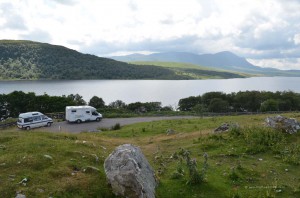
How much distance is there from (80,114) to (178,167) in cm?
3685

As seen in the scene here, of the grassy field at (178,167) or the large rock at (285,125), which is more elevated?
the large rock at (285,125)

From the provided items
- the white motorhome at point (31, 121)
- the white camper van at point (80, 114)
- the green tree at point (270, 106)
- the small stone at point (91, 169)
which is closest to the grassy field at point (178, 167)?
the small stone at point (91, 169)

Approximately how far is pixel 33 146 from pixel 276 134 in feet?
59.8

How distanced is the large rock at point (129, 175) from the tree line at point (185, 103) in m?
46.9

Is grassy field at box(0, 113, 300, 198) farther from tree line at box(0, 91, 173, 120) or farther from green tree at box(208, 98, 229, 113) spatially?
green tree at box(208, 98, 229, 113)

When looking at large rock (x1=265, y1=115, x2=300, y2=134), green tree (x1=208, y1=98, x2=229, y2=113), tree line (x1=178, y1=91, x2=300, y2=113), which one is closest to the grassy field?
large rock (x1=265, y1=115, x2=300, y2=134)

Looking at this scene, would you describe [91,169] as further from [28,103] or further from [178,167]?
[28,103]

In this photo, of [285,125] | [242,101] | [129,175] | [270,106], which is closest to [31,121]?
[285,125]

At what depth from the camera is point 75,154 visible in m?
18.3

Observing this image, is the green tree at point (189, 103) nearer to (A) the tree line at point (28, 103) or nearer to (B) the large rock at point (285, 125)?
(A) the tree line at point (28, 103)

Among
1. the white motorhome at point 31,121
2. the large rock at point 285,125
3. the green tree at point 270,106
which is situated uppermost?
the large rock at point 285,125

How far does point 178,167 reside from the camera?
57.4ft

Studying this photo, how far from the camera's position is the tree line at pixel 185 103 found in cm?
6538

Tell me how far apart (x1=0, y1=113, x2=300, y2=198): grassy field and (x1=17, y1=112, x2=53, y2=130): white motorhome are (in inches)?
Result: 905
